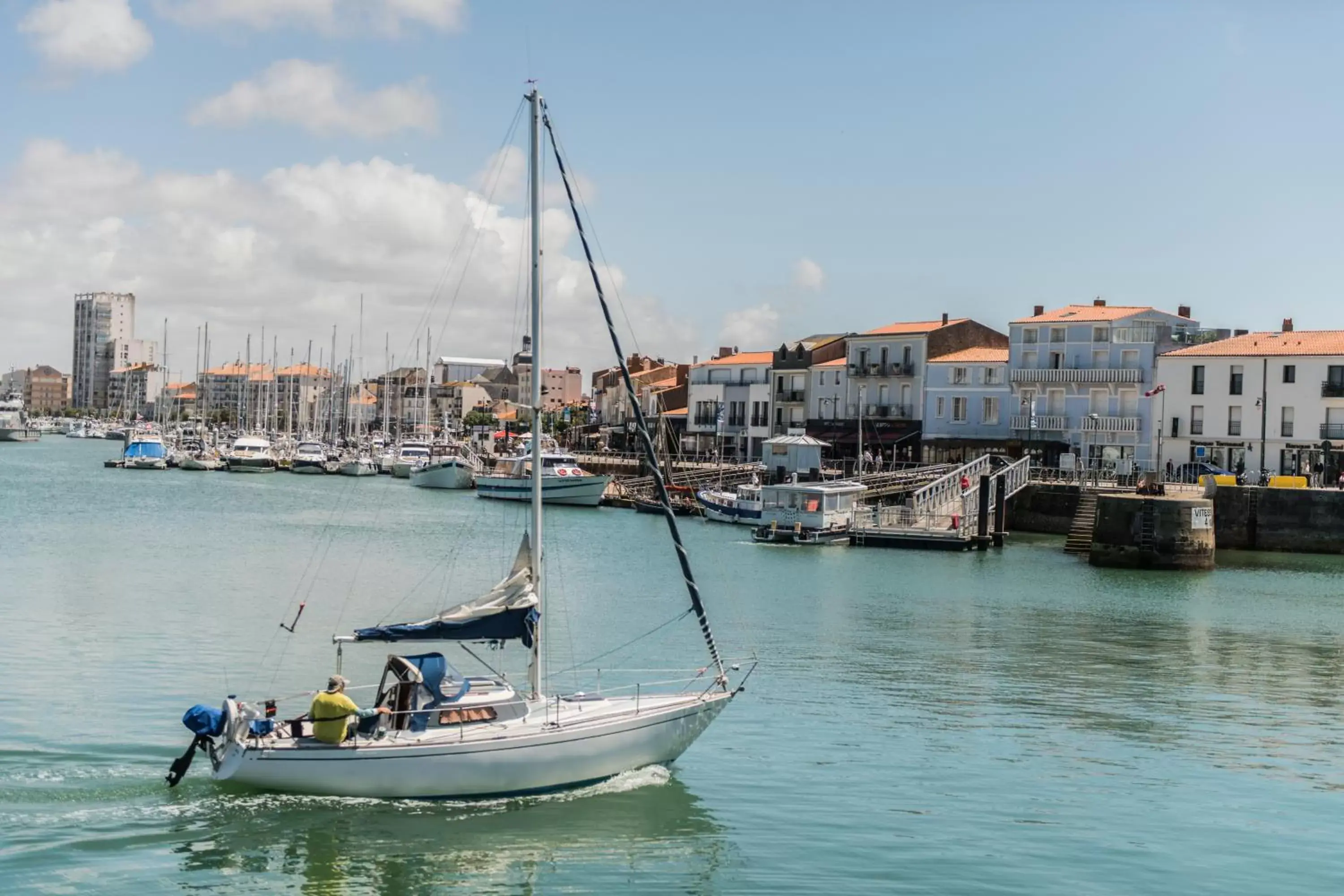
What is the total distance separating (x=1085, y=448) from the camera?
94.4 metres

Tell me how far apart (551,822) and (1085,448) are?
78106 mm

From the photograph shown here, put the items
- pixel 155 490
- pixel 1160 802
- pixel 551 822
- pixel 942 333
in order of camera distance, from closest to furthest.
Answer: pixel 551 822 → pixel 1160 802 → pixel 942 333 → pixel 155 490

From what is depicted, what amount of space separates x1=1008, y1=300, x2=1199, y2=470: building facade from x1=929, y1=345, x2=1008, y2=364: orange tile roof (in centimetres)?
308

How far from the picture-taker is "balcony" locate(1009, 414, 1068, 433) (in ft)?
314

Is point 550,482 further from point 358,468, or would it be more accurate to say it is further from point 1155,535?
point 1155,535

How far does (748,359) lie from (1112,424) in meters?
41.6

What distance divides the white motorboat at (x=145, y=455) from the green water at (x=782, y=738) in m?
98.8

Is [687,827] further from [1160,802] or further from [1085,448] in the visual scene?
[1085,448]

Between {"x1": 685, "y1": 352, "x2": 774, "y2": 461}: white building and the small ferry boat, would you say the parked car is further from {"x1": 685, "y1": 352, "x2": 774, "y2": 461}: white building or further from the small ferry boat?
{"x1": 685, "y1": 352, "x2": 774, "y2": 461}: white building


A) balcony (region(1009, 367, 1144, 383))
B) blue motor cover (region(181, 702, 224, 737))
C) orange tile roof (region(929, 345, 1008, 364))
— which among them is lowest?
blue motor cover (region(181, 702, 224, 737))

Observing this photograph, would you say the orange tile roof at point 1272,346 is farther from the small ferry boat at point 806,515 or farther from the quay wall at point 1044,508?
the small ferry boat at point 806,515

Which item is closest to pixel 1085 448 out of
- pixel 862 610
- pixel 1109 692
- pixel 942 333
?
pixel 942 333

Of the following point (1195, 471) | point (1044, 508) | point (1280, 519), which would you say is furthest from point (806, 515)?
point (1195, 471)

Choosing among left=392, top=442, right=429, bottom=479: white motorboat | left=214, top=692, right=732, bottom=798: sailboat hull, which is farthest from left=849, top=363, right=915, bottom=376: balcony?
left=214, top=692, right=732, bottom=798: sailboat hull
